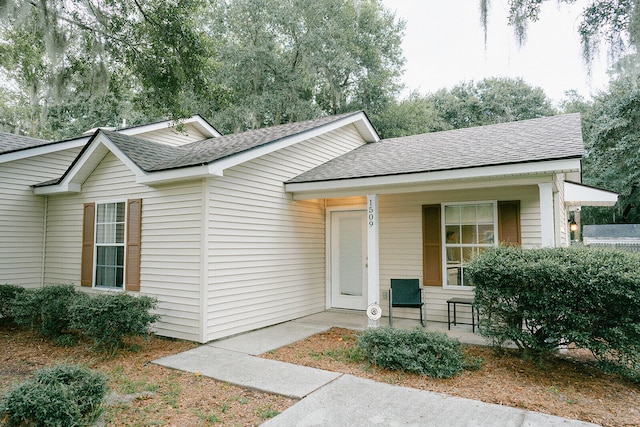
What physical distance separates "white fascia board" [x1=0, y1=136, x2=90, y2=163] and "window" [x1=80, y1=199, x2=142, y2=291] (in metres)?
2.09

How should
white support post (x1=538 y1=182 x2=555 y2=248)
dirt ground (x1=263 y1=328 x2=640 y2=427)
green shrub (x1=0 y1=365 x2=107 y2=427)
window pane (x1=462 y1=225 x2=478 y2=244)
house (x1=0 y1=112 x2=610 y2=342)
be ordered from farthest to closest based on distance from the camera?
window pane (x1=462 y1=225 x2=478 y2=244) → house (x1=0 y1=112 x2=610 y2=342) → white support post (x1=538 y1=182 x2=555 y2=248) → dirt ground (x1=263 y1=328 x2=640 y2=427) → green shrub (x1=0 y1=365 x2=107 y2=427)

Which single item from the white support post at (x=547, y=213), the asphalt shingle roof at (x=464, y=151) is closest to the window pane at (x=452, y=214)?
the asphalt shingle roof at (x=464, y=151)

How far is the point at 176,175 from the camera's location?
6121 millimetres

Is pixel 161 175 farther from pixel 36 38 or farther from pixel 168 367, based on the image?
pixel 36 38

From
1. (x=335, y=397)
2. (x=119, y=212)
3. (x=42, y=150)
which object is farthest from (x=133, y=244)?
(x=335, y=397)

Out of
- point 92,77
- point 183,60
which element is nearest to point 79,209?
point 92,77

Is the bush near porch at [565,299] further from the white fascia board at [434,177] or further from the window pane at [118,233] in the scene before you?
the window pane at [118,233]

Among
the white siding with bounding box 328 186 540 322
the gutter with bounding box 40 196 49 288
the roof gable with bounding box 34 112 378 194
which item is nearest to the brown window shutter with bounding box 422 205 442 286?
the white siding with bounding box 328 186 540 322

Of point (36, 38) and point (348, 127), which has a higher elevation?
point (36, 38)

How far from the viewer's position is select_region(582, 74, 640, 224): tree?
1642 centimetres

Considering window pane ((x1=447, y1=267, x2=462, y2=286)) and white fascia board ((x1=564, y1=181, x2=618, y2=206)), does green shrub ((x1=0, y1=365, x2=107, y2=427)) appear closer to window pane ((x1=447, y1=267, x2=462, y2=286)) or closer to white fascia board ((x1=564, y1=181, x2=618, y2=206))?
window pane ((x1=447, y1=267, x2=462, y2=286))

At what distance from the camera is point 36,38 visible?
7.45m

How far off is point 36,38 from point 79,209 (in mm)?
3280

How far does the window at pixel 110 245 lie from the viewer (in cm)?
728
